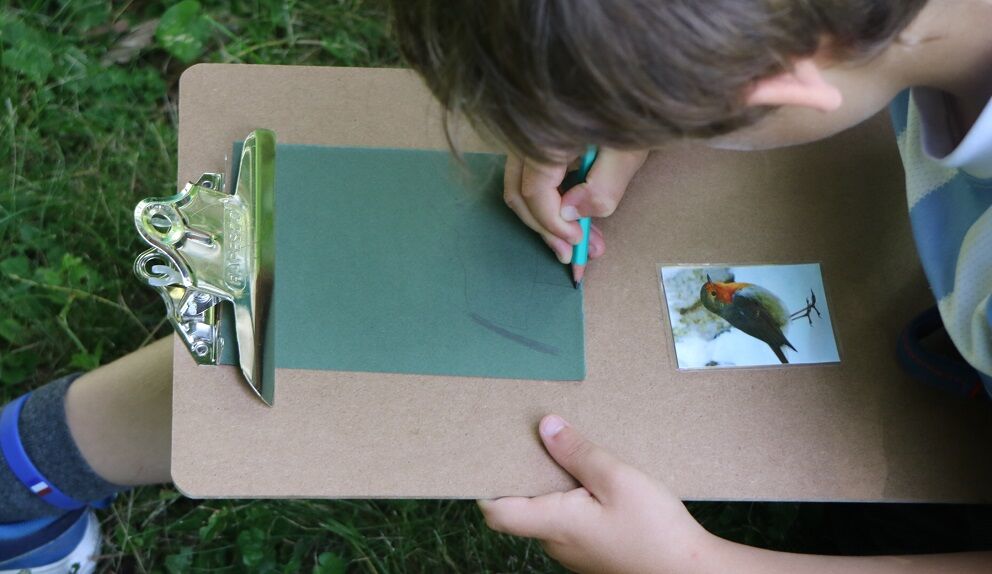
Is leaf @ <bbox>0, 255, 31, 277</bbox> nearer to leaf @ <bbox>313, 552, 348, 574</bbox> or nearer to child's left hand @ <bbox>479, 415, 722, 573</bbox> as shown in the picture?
leaf @ <bbox>313, 552, 348, 574</bbox>

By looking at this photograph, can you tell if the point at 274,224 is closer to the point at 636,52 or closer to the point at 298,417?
the point at 298,417

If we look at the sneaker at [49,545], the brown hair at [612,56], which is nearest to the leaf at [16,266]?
the sneaker at [49,545]

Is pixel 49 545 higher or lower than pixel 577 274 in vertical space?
lower

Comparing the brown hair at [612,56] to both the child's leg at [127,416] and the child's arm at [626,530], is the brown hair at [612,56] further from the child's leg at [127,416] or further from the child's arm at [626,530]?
the child's leg at [127,416]

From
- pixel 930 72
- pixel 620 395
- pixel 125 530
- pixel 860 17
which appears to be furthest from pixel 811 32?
pixel 125 530

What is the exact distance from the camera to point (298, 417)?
76 centimetres

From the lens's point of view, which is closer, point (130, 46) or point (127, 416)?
point (127, 416)

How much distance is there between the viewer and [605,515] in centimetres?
75

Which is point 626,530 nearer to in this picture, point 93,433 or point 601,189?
point 601,189

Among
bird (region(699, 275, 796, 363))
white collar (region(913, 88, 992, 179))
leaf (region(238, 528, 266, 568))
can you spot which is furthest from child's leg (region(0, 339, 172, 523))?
white collar (region(913, 88, 992, 179))

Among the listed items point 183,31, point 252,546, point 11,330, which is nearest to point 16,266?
point 11,330

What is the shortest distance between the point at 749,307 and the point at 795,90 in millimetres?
294

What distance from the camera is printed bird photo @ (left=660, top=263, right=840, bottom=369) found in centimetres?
79

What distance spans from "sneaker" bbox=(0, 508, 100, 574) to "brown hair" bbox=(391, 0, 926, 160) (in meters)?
0.92
